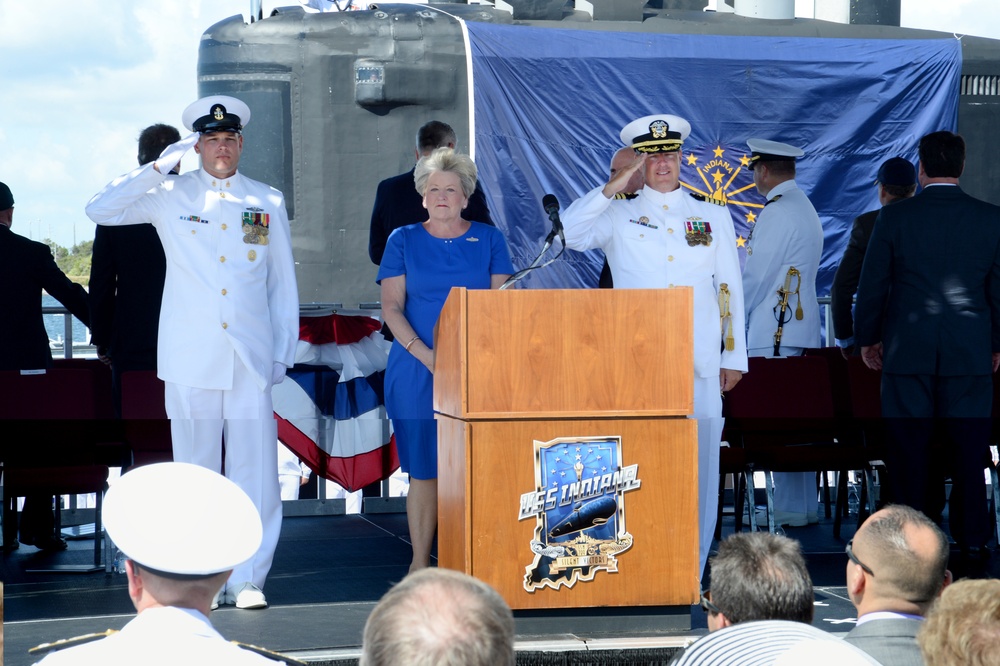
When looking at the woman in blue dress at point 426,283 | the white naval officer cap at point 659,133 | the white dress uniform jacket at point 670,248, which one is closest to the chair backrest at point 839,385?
the white dress uniform jacket at point 670,248

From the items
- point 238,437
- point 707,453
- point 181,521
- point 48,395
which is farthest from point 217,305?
point 181,521

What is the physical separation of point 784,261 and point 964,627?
213 inches

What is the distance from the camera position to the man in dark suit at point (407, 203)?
5.68m

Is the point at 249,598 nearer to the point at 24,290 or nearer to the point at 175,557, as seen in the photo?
the point at 24,290

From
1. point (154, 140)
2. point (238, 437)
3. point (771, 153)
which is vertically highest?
point (771, 153)

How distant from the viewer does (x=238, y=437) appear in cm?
499

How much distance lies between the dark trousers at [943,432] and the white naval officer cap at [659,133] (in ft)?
5.06

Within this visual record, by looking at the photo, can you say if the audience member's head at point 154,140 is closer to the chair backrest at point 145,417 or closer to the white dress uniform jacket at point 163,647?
the chair backrest at point 145,417

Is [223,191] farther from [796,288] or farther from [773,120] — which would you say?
[773,120]

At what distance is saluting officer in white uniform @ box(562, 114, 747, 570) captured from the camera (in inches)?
201

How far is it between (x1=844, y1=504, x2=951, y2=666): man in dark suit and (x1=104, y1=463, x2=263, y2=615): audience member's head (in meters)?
1.36

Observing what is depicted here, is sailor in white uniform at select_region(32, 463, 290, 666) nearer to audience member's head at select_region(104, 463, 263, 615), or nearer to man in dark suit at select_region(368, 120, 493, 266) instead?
audience member's head at select_region(104, 463, 263, 615)

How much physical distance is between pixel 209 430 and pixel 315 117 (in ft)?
15.5

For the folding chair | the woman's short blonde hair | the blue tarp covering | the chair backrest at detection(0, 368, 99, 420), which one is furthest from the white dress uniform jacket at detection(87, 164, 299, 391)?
the blue tarp covering
